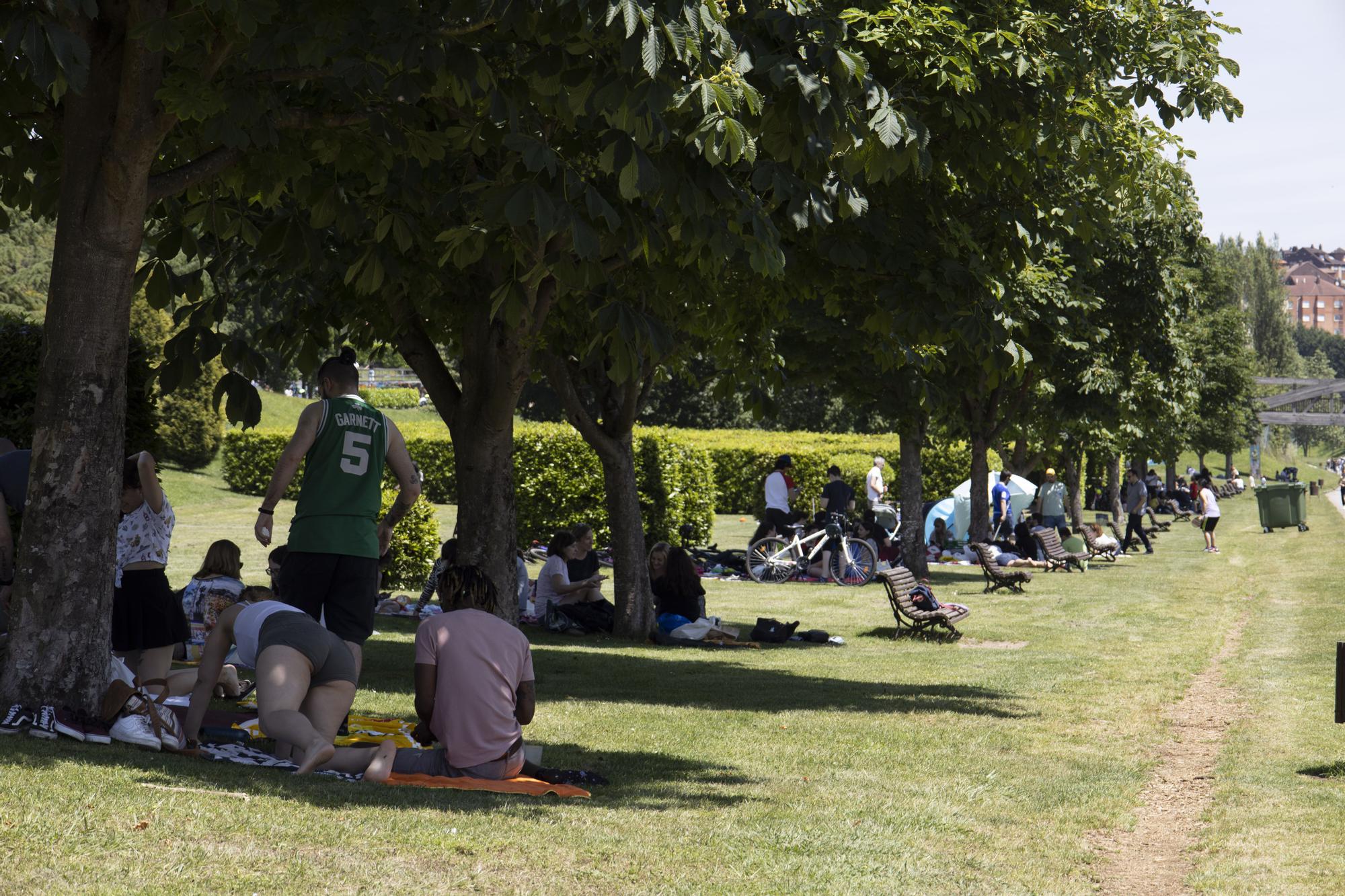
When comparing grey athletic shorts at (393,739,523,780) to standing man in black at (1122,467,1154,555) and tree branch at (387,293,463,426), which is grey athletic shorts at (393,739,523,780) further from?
standing man in black at (1122,467,1154,555)

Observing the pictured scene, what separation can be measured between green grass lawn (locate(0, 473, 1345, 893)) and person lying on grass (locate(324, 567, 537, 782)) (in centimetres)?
40

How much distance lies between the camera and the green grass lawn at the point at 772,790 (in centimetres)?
498

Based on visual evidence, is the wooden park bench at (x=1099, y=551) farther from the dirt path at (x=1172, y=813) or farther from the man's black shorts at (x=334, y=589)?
the man's black shorts at (x=334, y=589)

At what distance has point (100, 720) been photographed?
684cm

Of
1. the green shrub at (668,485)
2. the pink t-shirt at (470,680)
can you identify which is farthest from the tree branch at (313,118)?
the green shrub at (668,485)

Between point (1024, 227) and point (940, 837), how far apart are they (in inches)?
214

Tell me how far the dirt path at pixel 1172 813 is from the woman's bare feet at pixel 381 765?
3.25 m

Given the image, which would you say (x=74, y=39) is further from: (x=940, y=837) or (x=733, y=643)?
(x=733, y=643)

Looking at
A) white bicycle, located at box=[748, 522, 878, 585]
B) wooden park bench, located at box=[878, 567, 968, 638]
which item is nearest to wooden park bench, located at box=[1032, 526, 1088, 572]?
white bicycle, located at box=[748, 522, 878, 585]

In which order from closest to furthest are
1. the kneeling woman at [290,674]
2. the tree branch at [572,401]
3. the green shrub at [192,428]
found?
the kneeling woman at [290,674], the tree branch at [572,401], the green shrub at [192,428]

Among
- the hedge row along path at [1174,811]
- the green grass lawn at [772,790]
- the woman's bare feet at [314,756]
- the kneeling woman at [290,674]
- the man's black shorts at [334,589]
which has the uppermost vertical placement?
the man's black shorts at [334,589]

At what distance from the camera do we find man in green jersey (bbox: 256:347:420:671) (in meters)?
7.08

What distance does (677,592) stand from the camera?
51.9 feet

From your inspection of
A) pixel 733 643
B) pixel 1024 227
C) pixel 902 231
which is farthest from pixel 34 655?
pixel 733 643
